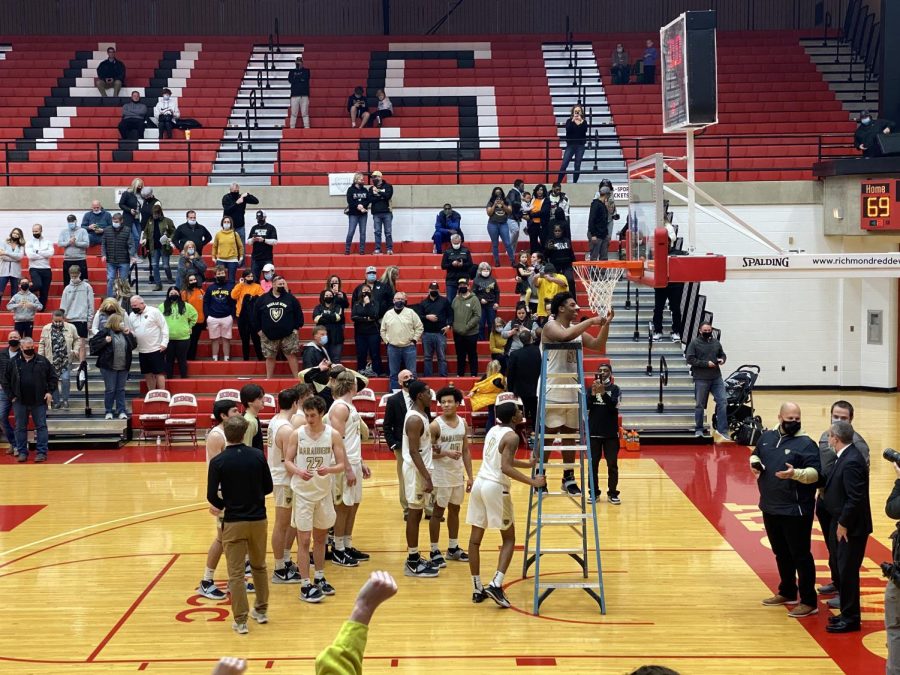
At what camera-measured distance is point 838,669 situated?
28.0 ft

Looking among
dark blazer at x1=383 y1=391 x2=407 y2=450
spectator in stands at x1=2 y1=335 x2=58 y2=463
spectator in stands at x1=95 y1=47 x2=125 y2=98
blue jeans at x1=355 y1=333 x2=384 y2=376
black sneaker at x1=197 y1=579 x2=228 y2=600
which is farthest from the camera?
spectator in stands at x1=95 y1=47 x2=125 y2=98

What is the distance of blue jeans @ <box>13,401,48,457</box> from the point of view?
16.9m

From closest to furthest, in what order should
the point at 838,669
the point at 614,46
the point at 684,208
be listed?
the point at 838,669 → the point at 684,208 → the point at 614,46

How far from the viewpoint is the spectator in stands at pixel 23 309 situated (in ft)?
61.9

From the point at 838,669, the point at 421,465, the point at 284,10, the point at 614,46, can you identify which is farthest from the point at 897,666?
the point at 284,10

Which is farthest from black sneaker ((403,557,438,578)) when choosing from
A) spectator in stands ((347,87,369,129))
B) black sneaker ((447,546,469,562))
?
spectator in stands ((347,87,369,129))

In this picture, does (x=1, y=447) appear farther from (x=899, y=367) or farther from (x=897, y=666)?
(x=899, y=367)

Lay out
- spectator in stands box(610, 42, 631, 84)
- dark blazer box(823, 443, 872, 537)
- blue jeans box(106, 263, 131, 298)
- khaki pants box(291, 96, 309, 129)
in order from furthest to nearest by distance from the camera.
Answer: spectator in stands box(610, 42, 631, 84) → khaki pants box(291, 96, 309, 129) → blue jeans box(106, 263, 131, 298) → dark blazer box(823, 443, 872, 537)

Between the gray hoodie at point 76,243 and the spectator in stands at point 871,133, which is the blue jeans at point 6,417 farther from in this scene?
the spectator in stands at point 871,133

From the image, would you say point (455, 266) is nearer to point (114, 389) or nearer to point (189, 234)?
point (189, 234)

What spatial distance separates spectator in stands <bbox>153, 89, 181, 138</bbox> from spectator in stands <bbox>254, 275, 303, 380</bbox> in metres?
9.67

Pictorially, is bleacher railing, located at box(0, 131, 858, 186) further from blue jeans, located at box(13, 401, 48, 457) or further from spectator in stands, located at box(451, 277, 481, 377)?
blue jeans, located at box(13, 401, 48, 457)

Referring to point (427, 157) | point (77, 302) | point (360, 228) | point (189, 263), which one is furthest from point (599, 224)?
point (77, 302)

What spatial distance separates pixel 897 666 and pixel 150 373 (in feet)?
45.7
